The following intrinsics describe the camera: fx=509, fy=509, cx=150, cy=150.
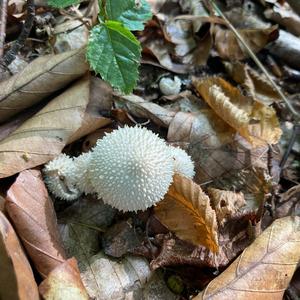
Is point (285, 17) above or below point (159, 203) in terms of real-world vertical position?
above

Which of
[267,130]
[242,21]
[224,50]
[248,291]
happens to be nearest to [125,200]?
[248,291]

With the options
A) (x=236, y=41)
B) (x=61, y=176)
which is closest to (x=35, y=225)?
(x=61, y=176)

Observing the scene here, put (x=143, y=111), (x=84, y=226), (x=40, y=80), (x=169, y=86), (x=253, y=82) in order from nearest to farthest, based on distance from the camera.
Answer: (x=84, y=226)
(x=40, y=80)
(x=143, y=111)
(x=169, y=86)
(x=253, y=82)

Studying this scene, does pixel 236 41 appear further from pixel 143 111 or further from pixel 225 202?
pixel 225 202

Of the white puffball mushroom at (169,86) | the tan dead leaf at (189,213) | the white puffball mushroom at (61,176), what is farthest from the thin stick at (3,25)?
the tan dead leaf at (189,213)

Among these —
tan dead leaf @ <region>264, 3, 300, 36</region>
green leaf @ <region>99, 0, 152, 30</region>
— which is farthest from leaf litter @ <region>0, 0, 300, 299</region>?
tan dead leaf @ <region>264, 3, 300, 36</region>

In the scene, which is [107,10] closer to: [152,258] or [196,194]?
[196,194]

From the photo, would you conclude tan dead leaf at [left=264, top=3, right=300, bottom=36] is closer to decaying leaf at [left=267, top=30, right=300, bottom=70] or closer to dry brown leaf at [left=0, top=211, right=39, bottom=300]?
decaying leaf at [left=267, top=30, right=300, bottom=70]
